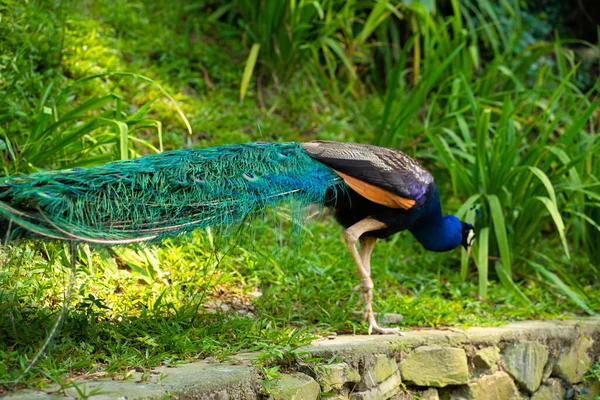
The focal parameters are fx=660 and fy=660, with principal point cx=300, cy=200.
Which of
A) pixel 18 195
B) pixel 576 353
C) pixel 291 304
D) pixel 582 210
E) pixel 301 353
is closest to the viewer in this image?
pixel 18 195

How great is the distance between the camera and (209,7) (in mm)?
7484

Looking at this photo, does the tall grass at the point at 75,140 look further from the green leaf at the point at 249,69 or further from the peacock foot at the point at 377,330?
the green leaf at the point at 249,69

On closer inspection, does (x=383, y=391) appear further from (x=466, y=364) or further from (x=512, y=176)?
(x=512, y=176)

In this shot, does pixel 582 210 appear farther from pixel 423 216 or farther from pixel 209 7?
pixel 209 7

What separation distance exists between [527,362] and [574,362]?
51cm

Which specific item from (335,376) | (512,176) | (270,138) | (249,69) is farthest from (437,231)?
(249,69)

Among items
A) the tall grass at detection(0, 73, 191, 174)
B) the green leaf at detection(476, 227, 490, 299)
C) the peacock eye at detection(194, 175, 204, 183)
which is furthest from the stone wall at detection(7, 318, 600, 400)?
the tall grass at detection(0, 73, 191, 174)

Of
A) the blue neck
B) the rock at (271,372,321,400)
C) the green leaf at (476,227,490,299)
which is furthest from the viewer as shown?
the green leaf at (476,227,490,299)

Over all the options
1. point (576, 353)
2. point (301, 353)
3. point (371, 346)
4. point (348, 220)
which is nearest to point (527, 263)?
point (576, 353)

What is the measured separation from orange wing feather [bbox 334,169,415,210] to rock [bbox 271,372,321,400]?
47.0 inches

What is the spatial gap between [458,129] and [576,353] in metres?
2.59

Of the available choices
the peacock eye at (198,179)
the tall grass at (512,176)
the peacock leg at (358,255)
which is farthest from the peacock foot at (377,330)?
the peacock eye at (198,179)

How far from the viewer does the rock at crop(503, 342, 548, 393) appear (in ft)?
13.8

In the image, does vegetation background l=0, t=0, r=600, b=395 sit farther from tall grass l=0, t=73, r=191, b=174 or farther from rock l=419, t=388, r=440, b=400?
rock l=419, t=388, r=440, b=400
